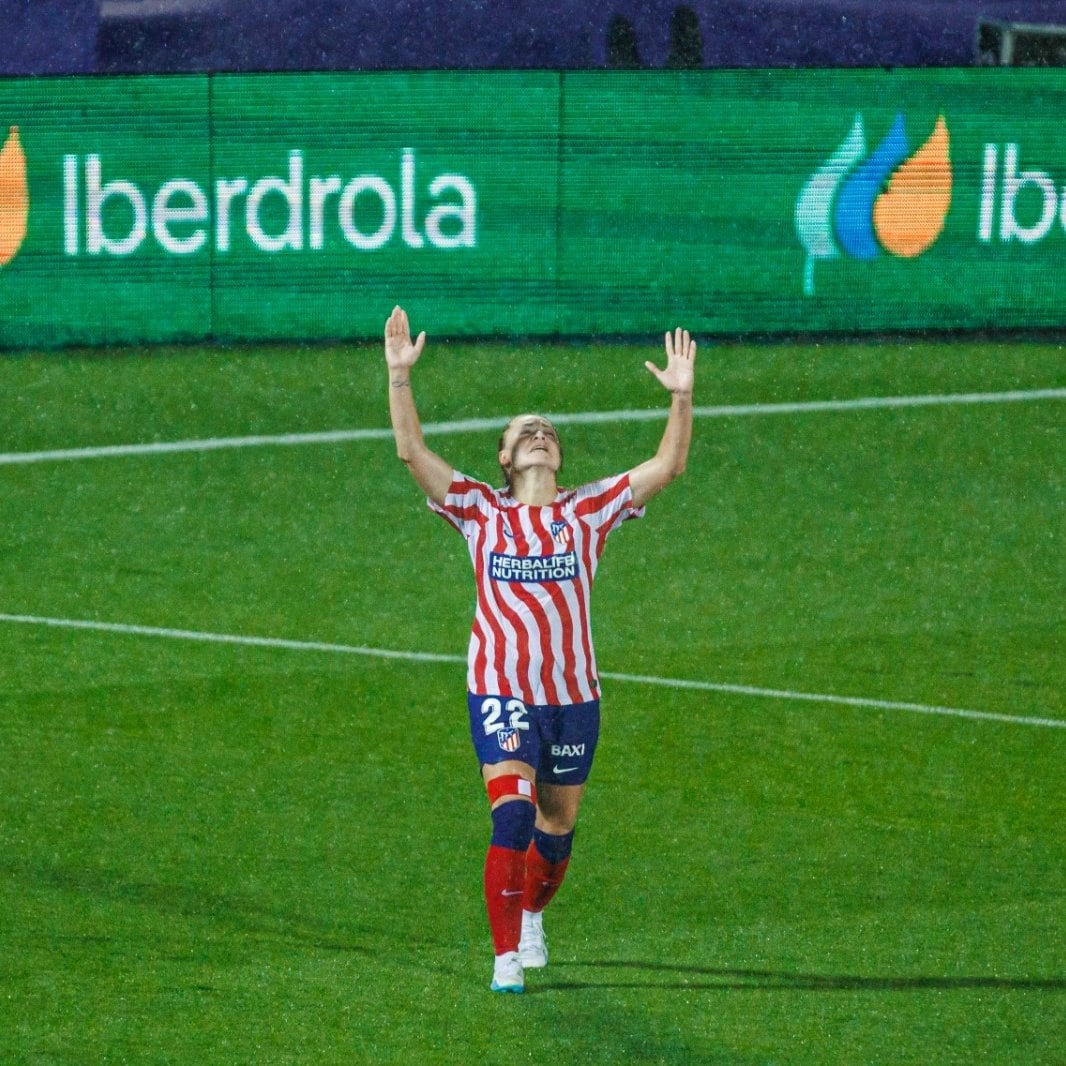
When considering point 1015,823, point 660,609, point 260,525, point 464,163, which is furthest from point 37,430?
point 1015,823

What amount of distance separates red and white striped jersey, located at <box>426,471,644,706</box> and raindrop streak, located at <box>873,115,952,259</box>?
12.9 m

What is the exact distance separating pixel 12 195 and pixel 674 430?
39.4 ft

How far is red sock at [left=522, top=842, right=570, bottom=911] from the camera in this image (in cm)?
854

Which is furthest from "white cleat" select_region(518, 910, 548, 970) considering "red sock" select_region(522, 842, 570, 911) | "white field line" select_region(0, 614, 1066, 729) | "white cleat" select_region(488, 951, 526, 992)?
"white field line" select_region(0, 614, 1066, 729)

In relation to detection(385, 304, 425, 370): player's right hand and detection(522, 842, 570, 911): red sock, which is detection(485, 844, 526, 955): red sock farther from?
detection(385, 304, 425, 370): player's right hand

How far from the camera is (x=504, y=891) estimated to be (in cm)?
805

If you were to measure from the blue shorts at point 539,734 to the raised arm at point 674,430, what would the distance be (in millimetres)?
780

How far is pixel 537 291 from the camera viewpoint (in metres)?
20.4

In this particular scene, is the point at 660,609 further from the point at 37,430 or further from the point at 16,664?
the point at 37,430

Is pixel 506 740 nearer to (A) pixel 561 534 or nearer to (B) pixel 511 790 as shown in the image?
(B) pixel 511 790

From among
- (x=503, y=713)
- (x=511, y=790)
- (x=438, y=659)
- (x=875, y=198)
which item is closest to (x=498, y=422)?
(x=875, y=198)

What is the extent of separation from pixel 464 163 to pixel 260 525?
5691mm

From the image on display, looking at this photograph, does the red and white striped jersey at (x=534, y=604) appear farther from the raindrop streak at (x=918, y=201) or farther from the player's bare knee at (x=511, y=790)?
the raindrop streak at (x=918, y=201)

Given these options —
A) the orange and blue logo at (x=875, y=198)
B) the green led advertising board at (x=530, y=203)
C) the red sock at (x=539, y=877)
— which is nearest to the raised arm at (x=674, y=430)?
the red sock at (x=539, y=877)
